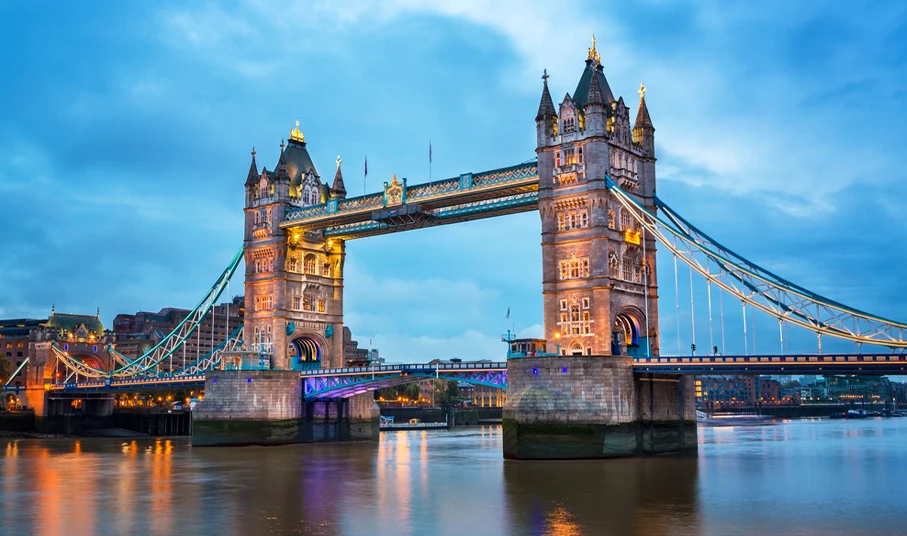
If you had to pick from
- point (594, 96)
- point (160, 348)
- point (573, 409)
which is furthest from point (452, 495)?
point (160, 348)

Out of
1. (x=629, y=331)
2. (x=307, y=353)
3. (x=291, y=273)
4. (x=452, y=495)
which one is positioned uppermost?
(x=291, y=273)

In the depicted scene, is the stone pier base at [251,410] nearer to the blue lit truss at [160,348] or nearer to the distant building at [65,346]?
the blue lit truss at [160,348]

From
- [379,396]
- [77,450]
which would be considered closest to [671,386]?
[77,450]

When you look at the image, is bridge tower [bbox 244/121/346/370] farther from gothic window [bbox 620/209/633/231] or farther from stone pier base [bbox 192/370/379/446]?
gothic window [bbox 620/209/633/231]

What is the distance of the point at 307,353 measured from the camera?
8338 centimetres

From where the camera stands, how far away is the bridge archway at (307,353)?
82.8 meters

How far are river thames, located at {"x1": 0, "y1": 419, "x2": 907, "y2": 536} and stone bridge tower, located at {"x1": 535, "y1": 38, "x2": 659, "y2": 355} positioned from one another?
955cm

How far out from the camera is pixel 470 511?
1332 inches

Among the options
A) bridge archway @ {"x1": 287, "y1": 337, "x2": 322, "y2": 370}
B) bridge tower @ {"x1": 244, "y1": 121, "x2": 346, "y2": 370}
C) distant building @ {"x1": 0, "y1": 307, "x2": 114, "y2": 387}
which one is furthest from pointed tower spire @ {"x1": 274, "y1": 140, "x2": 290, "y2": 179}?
distant building @ {"x1": 0, "y1": 307, "x2": 114, "y2": 387}

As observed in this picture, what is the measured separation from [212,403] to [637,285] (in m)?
36.0

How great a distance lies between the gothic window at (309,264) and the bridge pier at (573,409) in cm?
3210

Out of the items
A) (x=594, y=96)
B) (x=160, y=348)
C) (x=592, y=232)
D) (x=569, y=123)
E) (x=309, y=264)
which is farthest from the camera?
(x=160, y=348)

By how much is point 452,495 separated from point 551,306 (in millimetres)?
23423

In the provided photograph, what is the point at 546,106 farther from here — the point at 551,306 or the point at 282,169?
the point at 282,169
